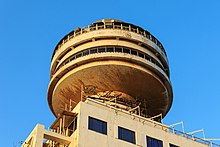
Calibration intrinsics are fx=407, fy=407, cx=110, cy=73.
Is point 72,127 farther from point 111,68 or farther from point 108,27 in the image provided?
point 108,27

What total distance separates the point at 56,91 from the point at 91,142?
1301 cm

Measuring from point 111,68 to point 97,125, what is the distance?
28.5 feet

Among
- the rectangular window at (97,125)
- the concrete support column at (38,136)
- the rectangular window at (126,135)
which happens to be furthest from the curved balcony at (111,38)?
the concrete support column at (38,136)

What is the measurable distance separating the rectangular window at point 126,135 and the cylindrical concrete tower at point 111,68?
734 centimetres

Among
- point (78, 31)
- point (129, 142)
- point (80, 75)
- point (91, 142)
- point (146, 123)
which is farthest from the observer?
point (78, 31)

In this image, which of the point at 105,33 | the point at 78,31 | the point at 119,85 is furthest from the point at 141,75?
the point at 78,31

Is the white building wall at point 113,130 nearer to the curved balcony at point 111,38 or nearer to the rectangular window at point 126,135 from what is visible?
the rectangular window at point 126,135

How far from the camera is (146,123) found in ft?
128

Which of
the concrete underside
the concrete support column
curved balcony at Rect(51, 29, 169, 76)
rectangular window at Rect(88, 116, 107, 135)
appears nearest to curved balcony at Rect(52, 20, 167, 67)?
curved balcony at Rect(51, 29, 169, 76)

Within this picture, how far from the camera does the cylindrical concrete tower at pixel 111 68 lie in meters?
43.1

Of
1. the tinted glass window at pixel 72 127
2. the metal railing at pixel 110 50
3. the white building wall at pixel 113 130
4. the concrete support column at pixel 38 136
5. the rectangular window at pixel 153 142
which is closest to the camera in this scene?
the concrete support column at pixel 38 136

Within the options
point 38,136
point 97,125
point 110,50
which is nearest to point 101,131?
point 97,125

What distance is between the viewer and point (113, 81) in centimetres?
4375

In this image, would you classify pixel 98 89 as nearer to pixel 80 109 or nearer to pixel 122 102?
pixel 122 102
